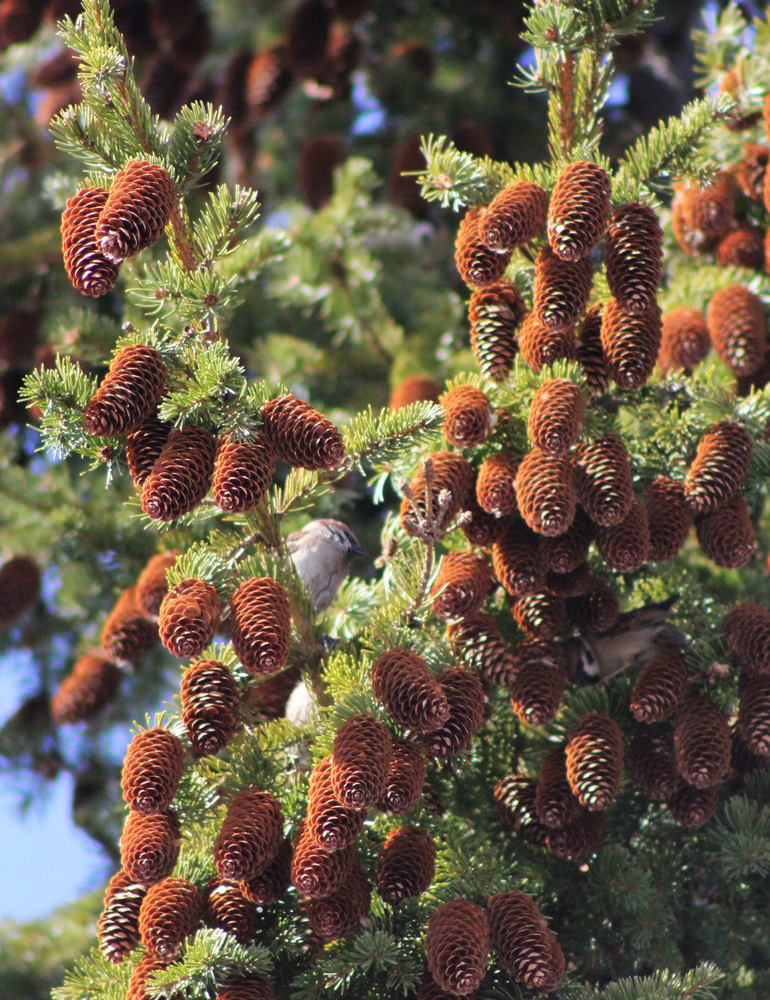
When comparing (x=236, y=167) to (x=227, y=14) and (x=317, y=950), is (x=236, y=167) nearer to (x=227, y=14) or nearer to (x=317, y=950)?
(x=227, y=14)

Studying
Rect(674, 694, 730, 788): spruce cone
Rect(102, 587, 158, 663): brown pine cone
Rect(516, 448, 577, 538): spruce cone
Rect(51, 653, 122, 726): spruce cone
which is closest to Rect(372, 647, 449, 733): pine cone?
Rect(516, 448, 577, 538): spruce cone

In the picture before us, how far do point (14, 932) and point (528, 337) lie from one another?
2.15m

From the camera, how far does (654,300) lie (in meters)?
1.90

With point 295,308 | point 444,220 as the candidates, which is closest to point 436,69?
point 444,220

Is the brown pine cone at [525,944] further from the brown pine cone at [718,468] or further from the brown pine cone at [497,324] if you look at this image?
the brown pine cone at [497,324]

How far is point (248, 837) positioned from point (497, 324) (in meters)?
0.83

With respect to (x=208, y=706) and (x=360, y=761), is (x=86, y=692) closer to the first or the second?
(x=208, y=706)

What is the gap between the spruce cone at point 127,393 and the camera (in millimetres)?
1670

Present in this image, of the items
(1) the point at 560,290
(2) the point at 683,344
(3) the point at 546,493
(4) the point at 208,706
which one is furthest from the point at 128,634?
(2) the point at 683,344

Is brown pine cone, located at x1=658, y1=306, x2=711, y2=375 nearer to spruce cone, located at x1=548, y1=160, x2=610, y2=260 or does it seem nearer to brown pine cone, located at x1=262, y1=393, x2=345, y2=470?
spruce cone, located at x1=548, y1=160, x2=610, y2=260

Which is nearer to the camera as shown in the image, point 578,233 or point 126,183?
point 126,183

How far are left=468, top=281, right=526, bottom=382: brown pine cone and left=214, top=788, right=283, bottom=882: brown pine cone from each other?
0.71 m

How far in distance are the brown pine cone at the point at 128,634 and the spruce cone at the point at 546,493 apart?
77 cm

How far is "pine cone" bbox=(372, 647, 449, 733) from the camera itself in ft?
5.50
